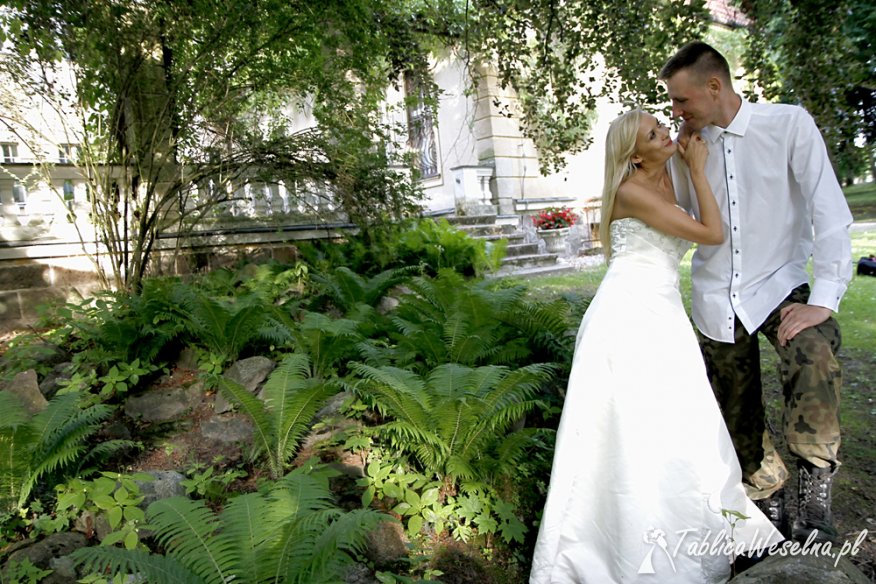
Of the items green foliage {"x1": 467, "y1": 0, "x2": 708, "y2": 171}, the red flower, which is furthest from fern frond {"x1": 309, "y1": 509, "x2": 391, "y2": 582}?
the red flower

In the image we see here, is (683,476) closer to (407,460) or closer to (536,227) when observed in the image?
(407,460)

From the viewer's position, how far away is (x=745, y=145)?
291 cm

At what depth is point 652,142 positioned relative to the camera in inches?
115

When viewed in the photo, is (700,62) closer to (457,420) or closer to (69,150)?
(457,420)

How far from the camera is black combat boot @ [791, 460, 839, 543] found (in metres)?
2.55

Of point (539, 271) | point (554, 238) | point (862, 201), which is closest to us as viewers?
point (539, 271)

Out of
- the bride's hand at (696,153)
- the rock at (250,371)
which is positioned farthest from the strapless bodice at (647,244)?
the rock at (250,371)

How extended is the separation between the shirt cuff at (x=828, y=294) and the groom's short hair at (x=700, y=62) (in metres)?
1.08

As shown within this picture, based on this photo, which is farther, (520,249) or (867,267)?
(520,249)

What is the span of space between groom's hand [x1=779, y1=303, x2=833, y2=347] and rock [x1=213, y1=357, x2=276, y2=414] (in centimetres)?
352

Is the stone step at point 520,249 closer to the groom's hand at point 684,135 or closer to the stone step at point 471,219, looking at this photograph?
the stone step at point 471,219

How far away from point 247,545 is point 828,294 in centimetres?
268

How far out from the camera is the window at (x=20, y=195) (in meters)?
7.42

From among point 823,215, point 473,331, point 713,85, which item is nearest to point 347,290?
point 473,331
